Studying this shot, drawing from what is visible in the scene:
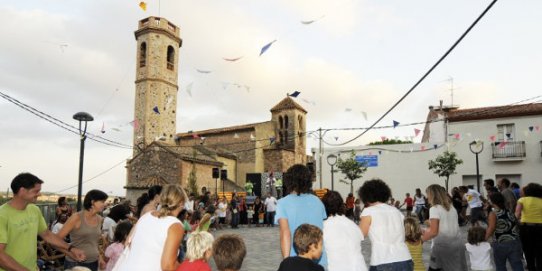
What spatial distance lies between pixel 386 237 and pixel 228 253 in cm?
173

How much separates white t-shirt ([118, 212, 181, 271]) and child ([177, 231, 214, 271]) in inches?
8.4

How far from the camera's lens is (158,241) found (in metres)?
3.32

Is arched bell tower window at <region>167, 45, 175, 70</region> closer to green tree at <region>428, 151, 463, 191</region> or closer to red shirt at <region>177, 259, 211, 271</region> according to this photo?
green tree at <region>428, 151, 463, 191</region>

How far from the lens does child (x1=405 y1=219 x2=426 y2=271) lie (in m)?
4.90

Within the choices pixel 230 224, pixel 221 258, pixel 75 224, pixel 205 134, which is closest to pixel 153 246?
pixel 221 258

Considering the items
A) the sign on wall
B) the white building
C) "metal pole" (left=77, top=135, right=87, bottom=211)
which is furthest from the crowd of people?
the sign on wall

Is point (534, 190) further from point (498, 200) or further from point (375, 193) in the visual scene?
point (375, 193)

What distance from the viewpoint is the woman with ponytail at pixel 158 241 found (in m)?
3.26

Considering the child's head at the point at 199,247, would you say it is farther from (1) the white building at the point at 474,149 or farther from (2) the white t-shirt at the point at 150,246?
(1) the white building at the point at 474,149

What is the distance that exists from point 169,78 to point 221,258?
3529 centimetres

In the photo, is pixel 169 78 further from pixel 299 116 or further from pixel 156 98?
pixel 299 116

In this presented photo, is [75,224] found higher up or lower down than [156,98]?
lower down

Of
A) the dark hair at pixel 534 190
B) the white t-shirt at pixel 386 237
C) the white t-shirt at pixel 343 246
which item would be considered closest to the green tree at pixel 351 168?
the dark hair at pixel 534 190

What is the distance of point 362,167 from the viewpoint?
105ft
